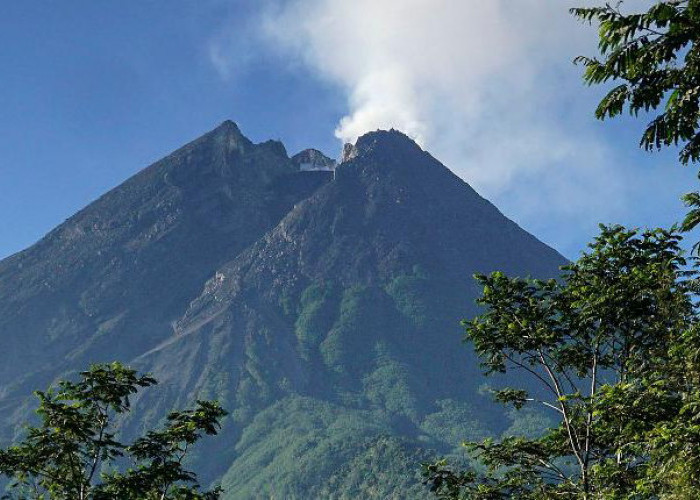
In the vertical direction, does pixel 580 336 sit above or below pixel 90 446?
above

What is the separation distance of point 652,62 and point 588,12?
152cm

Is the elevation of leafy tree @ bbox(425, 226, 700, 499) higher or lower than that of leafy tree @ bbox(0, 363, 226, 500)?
higher

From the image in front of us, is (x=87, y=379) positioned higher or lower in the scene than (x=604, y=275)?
lower

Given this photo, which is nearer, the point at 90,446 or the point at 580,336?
the point at 90,446

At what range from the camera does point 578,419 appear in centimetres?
2897

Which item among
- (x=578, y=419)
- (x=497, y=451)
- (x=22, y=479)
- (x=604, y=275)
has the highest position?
(x=604, y=275)

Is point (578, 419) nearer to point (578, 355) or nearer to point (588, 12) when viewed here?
point (578, 355)

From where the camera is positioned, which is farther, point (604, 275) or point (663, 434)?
point (604, 275)

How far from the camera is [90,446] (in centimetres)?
2597

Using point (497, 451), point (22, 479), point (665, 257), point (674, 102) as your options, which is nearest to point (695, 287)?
point (665, 257)

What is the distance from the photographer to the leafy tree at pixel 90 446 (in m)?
25.2

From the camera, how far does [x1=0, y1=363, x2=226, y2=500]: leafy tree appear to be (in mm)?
25156

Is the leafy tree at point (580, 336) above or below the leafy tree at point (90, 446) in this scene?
above

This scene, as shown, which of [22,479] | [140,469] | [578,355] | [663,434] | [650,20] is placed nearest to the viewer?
[650,20]
